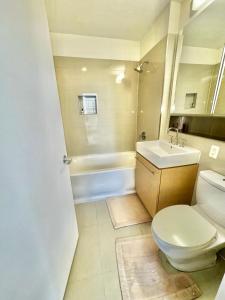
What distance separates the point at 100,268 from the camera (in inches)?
48.2

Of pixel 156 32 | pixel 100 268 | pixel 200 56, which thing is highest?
pixel 156 32

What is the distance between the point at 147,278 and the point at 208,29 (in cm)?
235

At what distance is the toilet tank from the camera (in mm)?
1061

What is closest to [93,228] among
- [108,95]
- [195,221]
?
[195,221]

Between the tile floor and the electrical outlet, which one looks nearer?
the tile floor

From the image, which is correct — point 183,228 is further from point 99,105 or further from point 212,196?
point 99,105

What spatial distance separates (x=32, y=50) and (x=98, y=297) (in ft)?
5.56

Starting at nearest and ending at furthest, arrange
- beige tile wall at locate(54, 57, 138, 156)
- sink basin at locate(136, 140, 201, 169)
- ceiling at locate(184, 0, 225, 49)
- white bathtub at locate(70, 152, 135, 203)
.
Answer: ceiling at locate(184, 0, 225, 49)
sink basin at locate(136, 140, 201, 169)
white bathtub at locate(70, 152, 135, 203)
beige tile wall at locate(54, 57, 138, 156)

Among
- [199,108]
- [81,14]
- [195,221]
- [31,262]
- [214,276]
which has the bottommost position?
[214,276]

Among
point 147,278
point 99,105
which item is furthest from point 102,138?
point 147,278

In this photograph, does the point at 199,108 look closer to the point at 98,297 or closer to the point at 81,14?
the point at 81,14

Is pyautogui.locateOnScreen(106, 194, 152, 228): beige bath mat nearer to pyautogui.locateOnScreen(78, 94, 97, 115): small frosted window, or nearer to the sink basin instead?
the sink basin

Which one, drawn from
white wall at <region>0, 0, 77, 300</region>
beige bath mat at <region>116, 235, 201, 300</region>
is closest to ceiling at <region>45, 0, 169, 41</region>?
white wall at <region>0, 0, 77, 300</region>

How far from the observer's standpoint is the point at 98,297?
40.8 inches
